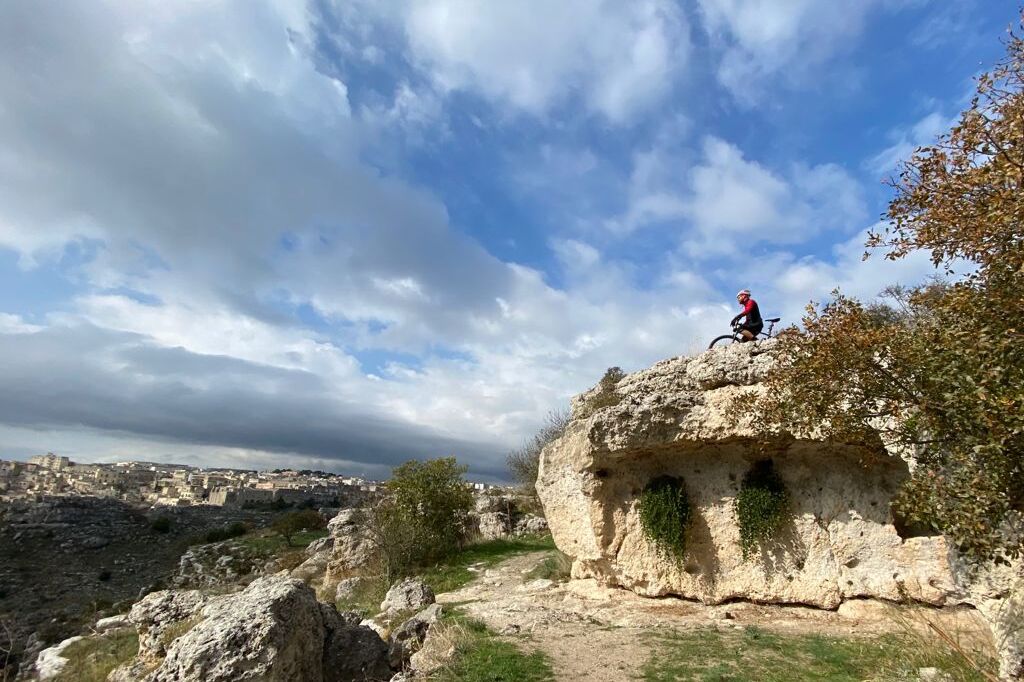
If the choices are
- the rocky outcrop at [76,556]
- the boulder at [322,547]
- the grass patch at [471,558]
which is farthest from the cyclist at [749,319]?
the rocky outcrop at [76,556]

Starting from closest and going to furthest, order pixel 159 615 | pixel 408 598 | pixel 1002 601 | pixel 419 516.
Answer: pixel 1002 601 → pixel 159 615 → pixel 408 598 → pixel 419 516

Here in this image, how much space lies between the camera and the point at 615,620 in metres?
12.4

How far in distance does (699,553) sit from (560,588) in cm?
415

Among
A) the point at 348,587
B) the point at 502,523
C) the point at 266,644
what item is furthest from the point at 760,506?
the point at 502,523

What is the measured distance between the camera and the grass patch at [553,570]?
1677 centimetres

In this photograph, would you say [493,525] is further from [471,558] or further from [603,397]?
[603,397]

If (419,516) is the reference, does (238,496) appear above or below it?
below

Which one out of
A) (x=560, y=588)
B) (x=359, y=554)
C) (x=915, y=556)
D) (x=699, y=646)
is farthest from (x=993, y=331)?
(x=359, y=554)

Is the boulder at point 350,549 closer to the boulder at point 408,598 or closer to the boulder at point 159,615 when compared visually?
the boulder at point 408,598

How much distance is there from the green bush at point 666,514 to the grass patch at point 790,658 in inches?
115

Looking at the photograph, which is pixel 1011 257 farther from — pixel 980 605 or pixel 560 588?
pixel 560 588

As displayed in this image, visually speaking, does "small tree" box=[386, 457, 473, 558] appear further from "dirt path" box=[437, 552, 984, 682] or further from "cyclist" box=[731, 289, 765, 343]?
"cyclist" box=[731, 289, 765, 343]

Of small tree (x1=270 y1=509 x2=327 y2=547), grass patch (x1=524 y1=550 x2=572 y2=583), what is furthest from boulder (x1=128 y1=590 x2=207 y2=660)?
small tree (x1=270 y1=509 x2=327 y2=547)

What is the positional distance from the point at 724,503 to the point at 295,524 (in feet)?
116
